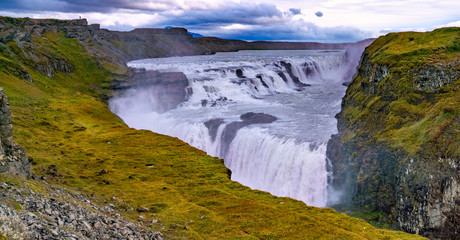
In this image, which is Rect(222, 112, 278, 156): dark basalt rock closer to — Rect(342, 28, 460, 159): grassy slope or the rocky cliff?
the rocky cliff

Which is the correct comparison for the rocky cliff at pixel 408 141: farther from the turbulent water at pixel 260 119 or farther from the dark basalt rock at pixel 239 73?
the dark basalt rock at pixel 239 73

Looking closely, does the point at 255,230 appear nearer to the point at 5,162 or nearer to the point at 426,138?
the point at 5,162

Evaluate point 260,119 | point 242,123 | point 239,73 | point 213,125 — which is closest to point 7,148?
point 213,125

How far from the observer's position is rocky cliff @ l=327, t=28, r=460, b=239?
103 ft

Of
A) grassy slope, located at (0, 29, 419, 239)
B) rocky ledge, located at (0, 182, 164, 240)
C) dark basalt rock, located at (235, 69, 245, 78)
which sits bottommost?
grassy slope, located at (0, 29, 419, 239)

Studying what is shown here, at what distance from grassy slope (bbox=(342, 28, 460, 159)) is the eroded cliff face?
32.8 m

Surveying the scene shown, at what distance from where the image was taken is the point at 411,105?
41656 millimetres

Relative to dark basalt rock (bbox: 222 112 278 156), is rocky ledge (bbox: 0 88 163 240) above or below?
above

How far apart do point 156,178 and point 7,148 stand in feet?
48.8

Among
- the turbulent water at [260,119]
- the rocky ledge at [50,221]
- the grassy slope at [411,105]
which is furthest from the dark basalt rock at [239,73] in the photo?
the rocky ledge at [50,221]

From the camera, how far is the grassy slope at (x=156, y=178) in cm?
2438

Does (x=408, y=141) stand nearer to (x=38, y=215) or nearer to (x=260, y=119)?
(x=260, y=119)

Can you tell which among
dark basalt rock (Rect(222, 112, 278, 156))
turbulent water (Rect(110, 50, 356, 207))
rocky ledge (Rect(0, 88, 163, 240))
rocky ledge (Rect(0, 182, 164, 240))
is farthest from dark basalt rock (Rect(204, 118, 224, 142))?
rocky ledge (Rect(0, 182, 164, 240))

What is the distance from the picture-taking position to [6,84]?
198ft
